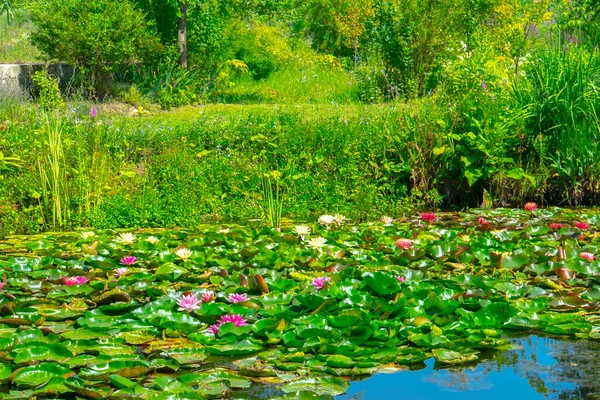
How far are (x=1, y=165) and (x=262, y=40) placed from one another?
10542mm

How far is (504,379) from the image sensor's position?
118 inches

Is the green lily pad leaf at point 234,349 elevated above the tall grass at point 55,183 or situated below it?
below

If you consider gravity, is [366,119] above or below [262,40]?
below

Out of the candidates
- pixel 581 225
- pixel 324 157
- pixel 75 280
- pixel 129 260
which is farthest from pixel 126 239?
pixel 324 157

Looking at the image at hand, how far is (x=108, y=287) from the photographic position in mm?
3990

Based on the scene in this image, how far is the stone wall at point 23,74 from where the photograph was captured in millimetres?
12766

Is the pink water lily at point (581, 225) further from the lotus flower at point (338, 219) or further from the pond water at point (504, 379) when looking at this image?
the pond water at point (504, 379)

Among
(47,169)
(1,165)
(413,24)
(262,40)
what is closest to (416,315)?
(47,169)

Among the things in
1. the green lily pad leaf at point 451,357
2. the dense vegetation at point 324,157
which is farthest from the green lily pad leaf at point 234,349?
the dense vegetation at point 324,157

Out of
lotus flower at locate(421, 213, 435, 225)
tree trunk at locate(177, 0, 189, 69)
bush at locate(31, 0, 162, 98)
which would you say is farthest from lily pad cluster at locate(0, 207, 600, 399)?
tree trunk at locate(177, 0, 189, 69)

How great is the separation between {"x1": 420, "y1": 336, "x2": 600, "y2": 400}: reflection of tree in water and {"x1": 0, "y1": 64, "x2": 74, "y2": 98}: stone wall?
1091cm

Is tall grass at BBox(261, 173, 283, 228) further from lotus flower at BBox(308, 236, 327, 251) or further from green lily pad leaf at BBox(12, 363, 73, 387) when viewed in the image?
green lily pad leaf at BBox(12, 363, 73, 387)

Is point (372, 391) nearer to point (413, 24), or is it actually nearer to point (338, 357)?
point (338, 357)

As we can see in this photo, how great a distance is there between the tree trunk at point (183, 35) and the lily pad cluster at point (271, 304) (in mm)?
8627
